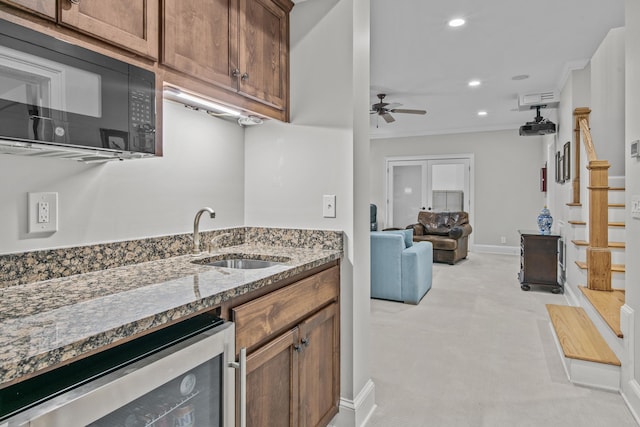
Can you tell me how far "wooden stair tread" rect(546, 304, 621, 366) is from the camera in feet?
8.16

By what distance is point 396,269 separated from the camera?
167 inches

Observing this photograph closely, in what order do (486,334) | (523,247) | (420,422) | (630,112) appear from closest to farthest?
1. (420,422)
2. (630,112)
3. (486,334)
4. (523,247)

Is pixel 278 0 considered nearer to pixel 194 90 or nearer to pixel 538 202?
pixel 194 90

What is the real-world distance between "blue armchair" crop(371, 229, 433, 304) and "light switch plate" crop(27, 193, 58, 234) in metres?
3.33

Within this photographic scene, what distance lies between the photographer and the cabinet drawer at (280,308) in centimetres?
127

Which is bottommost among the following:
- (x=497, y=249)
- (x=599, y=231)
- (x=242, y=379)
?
(x=497, y=249)

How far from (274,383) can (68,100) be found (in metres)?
1.15

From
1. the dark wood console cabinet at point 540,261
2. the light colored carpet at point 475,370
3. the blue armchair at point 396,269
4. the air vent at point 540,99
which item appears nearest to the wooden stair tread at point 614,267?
the light colored carpet at point 475,370

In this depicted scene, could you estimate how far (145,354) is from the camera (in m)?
0.92

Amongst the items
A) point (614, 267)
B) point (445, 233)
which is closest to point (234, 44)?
point (614, 267)

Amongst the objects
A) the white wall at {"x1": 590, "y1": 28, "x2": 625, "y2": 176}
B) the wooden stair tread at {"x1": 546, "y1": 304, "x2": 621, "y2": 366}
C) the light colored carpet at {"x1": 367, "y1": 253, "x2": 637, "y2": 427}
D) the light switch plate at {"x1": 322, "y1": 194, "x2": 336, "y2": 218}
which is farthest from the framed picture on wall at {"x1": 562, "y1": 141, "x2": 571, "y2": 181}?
the light switch plate at {"x1": 322, "y1": 194, "x2": 336, "y2": 218}

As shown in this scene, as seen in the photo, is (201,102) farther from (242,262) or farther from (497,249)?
(497,249)

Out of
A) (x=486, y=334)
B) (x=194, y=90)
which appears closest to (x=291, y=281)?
(x=194, y=90)

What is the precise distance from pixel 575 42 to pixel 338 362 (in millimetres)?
4077
